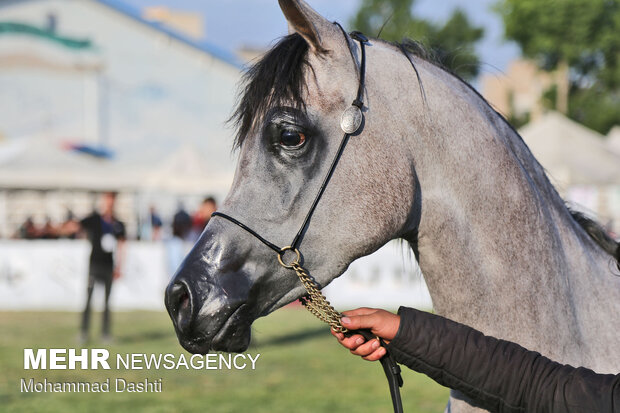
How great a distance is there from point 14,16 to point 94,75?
402 centimetres

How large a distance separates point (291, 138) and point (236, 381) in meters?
6.47

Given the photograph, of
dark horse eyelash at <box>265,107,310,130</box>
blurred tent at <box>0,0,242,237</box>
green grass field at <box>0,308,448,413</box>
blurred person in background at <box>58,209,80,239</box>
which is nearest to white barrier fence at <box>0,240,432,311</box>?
blurred person in background at <box>58,209,80,239</box>

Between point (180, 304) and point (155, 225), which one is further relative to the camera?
point (155, 225)

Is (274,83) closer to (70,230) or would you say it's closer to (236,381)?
(236,381)

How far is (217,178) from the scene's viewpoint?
21.2 metres

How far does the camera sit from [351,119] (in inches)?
85.1

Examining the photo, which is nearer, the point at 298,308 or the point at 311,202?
the point at 311,202

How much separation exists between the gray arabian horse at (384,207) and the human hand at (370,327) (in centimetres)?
15

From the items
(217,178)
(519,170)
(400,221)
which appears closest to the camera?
(400,221)

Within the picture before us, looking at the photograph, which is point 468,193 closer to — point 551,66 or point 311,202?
point 311,202

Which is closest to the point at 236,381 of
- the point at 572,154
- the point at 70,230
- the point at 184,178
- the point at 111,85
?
the point at 70,230

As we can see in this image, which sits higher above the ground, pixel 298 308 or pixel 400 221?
pixel 400 221

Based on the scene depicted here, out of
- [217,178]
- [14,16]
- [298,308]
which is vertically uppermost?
[14,16]

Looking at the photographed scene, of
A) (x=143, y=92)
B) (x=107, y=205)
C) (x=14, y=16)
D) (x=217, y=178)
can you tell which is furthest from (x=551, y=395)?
(x=14, y=16)
